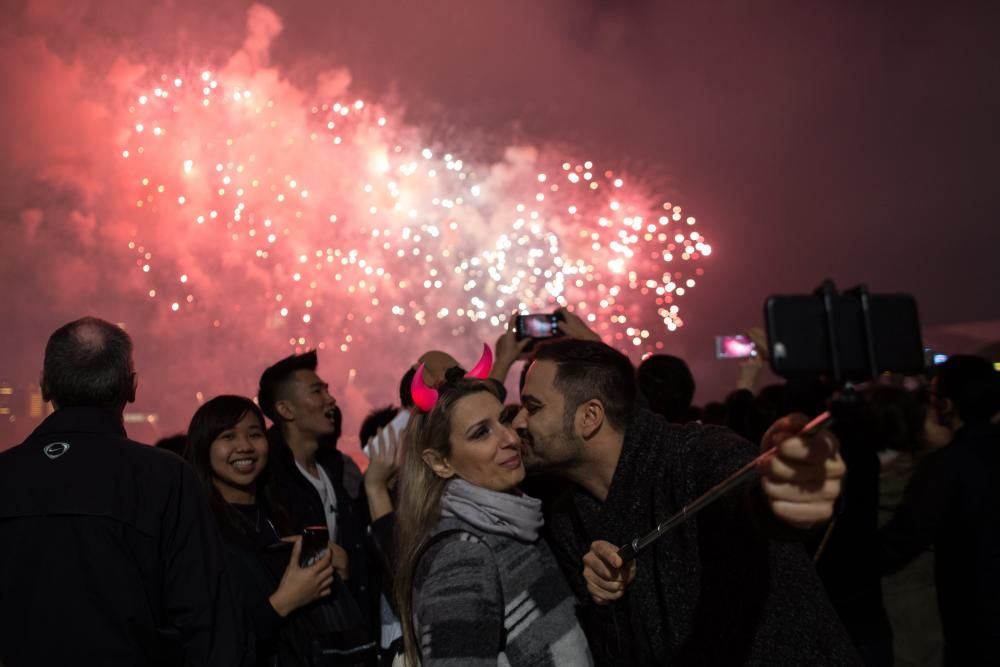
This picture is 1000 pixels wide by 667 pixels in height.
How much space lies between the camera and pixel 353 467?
252 inches

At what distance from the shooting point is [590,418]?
3.24 meters

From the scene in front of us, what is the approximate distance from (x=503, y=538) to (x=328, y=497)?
234cm

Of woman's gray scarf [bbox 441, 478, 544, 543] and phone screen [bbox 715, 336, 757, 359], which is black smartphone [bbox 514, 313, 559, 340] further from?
phone screen [bbox 715, 336, 757, 359]

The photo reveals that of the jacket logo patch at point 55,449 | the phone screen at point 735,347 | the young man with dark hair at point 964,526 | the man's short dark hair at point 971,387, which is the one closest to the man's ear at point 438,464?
the jacket logo patch at point 55,449

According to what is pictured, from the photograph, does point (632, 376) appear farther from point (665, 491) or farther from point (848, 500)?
point (848, 500)

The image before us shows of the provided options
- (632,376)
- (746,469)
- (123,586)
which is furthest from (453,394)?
(746,469)

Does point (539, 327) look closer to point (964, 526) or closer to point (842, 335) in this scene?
point (964, 526)

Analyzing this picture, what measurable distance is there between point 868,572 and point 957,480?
0.62 metres

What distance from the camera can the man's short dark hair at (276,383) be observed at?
5.39m

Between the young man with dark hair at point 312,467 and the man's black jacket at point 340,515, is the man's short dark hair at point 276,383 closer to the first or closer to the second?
the young man with dark hair at point 312,467

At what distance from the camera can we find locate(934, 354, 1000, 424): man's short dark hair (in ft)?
14.8

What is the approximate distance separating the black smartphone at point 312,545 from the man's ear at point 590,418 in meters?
1.44

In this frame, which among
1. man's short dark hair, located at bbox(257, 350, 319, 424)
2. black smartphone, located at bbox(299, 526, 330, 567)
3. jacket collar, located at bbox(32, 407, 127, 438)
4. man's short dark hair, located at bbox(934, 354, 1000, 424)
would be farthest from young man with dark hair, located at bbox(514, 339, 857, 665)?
man's short dark hair, located at bbox(257, 350, 319, 424)

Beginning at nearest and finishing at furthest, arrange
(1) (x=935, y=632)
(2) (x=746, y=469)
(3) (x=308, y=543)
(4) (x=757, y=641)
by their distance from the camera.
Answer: (2) (x=746, y=469) < (4) (x=757, y=641) < (3) (x=308, y=543) < (1) (x=935, y=632)
